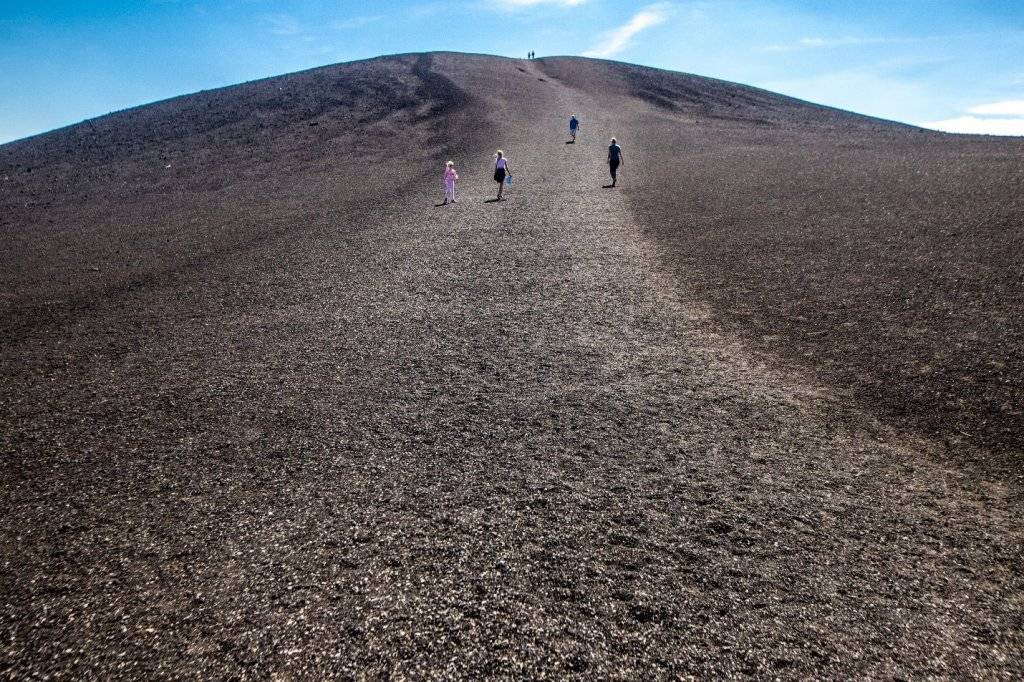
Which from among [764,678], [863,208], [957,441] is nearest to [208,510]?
[764,678]

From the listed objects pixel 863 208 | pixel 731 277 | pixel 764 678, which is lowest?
pixel 764 678

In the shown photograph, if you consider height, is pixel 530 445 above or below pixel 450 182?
below

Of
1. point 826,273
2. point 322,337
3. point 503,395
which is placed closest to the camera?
point 503,395

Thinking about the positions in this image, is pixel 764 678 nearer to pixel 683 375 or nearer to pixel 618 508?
pixel 618 508

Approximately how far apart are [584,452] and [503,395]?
200 cm

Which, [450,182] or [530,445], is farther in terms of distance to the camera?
[450,182]

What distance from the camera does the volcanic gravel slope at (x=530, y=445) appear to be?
15.5 feet

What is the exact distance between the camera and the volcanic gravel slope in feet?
15.5

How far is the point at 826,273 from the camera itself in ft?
40.8

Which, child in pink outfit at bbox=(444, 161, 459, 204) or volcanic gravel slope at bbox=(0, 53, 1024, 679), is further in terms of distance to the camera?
child in pink outfit at bbox=(444, 161, 459, 204)

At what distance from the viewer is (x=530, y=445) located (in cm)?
749

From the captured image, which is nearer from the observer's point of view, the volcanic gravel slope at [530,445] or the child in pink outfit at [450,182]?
the volcanic gravel slope at [530,445]

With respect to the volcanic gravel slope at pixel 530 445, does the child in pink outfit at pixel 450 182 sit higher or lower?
higher

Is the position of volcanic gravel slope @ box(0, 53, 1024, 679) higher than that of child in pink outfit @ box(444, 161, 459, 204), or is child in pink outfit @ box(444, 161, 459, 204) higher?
child in pink outfit @ box(444, 161, 459, 204)
